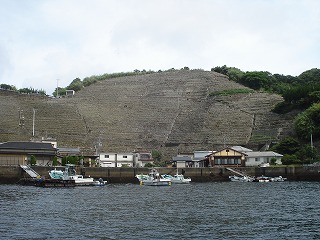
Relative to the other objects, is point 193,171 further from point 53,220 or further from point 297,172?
point 53,220

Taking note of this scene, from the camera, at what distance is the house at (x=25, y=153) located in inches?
3076

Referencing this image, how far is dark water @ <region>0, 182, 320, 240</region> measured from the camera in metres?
28.3

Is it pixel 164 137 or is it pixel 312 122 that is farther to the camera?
pixel 164 137

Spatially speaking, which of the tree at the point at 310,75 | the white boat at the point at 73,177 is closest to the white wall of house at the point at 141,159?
the white boat at the point at 73,177

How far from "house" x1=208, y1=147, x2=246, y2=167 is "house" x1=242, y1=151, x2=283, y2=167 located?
130 centimetres

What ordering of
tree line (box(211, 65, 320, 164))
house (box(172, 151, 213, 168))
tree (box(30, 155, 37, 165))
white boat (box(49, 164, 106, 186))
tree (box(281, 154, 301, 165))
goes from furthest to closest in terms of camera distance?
1. house (box(172, 151, 213, 168))
2. tree line (box(211, 65, 320, 164))
3. tree (box(281, 154, 301, 165))
4. tree (box(30, 155, 37, 165))
5. white boat (box(49, 164, 106, 186))

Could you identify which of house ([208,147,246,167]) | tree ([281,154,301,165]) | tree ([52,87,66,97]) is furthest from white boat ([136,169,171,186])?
tree ([52,87,66,97])

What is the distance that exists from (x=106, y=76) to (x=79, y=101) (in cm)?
4580

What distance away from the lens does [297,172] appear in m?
76.3

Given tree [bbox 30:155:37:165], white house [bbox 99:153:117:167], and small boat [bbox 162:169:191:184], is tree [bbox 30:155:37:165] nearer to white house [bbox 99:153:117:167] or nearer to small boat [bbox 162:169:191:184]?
white house [bbox 99:153:117:167]

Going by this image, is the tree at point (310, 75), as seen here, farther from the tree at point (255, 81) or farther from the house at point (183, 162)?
the house at point (183, 162)

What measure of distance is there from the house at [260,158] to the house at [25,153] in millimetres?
32434

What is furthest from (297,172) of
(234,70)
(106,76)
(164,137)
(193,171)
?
(106,76)

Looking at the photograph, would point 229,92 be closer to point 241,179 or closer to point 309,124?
point 309,124
